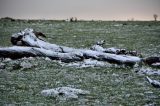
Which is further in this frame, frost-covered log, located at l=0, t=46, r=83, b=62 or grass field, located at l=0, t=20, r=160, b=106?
frost-covered log, located at l=0, t=46, r=83, b=62

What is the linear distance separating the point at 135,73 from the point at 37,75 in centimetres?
535

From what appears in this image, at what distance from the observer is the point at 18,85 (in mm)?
15117

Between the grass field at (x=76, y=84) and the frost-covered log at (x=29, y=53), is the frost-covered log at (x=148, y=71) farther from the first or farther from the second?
the frost-covered log at (x=29, y=53)

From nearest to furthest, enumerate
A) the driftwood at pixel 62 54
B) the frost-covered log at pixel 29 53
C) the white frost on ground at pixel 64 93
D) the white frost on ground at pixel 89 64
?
the white frost on ground at pixel 64 93 < the white frost on ground at pixel 89 64 < the driftwood at pixel 62 54 < the frost-covered log at pixel 29 53

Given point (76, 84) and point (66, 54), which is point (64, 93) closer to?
point (76, 84)

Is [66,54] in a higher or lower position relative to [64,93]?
higher

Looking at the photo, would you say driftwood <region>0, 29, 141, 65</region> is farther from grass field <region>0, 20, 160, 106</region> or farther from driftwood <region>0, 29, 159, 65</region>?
grass field <region>0, 20, 160, 106</region>

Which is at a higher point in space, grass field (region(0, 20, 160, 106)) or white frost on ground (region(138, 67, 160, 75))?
white frost on ground (region(138, 67, 160, 75))

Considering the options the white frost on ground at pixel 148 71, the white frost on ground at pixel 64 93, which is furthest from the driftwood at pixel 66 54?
the white frost on ground at pixel 64 93

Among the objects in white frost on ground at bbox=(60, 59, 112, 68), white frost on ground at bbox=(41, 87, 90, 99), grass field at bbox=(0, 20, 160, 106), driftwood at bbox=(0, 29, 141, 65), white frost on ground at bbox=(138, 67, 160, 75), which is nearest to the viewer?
grass field at bbox=(0, 20, 160, 106)

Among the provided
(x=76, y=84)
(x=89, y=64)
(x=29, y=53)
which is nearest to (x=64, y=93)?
(x=76, y=84)

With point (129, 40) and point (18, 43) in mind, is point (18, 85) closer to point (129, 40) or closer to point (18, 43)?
point (18, 43)

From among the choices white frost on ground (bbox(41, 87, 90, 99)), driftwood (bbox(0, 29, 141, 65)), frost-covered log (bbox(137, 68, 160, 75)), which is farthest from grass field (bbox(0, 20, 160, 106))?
driftwood (bbox(0, 29, 141, 65))

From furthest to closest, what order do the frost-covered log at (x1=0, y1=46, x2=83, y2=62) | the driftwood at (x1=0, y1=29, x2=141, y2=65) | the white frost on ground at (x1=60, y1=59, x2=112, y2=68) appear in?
1. the frost-covered log at (x1=0, y1=46, x2=83, y2=62)
2. the driftwood at (x1=0, y1=29, x2=141, y2=65)
3. the white frost on ground at (x1=60, y1=59, x2=112, y2=68)
